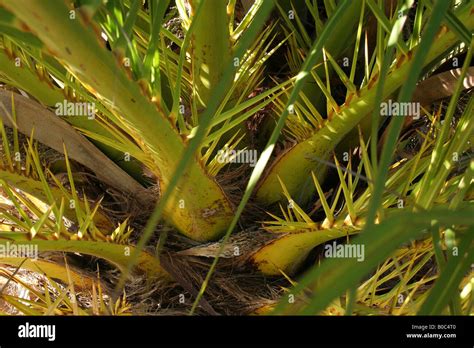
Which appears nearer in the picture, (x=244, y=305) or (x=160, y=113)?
(x=160, y=113)

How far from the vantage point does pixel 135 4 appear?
2.18 ft

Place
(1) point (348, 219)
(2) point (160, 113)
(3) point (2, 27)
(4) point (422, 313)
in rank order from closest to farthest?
(4) point (422, 313) < (3) point (2, 27) < (2) point (160, 113) < (1) point (348, 219)

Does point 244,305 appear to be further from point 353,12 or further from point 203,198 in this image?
point 353,12

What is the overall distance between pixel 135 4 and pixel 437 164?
1.80ft

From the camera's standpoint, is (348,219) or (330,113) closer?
(348,219)

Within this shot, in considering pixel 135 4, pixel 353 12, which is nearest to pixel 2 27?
pixel 135 4

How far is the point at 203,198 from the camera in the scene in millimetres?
1235

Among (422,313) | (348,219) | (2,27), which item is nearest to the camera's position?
(422,313)

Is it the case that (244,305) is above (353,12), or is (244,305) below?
below

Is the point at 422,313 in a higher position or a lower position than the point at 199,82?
lower
